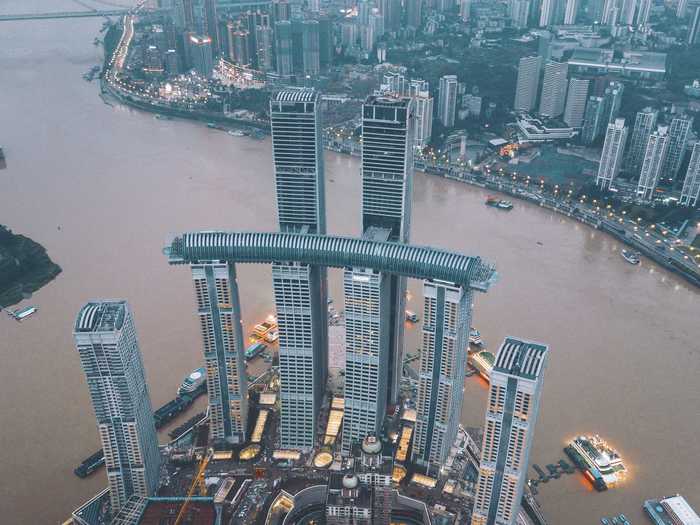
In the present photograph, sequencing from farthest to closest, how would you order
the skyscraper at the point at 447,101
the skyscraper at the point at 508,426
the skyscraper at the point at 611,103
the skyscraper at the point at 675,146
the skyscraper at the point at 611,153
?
the skyscraper at the point at 447,101 < the skyscraper at the point at 611,103 < the skyscraper at the point at 675,146 < the skyscraper at the point at 611,153 < the skyscraper at the point at 508,426

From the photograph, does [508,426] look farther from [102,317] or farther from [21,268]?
[21,268]

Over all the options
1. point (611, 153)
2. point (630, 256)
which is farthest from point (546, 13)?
point (630, 256)

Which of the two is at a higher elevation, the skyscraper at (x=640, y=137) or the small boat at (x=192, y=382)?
the skyscraper at (x=640, y=137)

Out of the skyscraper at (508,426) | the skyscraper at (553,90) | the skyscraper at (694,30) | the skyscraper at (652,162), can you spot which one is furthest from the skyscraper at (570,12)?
the skyscraper at (508,426)

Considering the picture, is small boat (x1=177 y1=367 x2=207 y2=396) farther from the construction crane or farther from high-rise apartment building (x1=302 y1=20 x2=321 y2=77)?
high-rise apartment building (x1=302 y1=20 x2=321 y2=77)

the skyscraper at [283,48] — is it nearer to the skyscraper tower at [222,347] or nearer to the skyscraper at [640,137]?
the skyscraper at [640,137]

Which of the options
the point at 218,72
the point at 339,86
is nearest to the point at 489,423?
the point at 339,86

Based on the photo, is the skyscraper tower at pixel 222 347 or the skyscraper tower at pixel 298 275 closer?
the skyscraper tower at pixel 222 347

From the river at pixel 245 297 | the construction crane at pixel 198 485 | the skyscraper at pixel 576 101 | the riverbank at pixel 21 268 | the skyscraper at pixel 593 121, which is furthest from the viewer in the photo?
the skyscraper at pixel 576 101

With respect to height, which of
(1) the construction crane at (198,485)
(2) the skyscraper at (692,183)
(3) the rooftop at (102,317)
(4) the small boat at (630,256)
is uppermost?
(3) the rooftop at (102,317)
